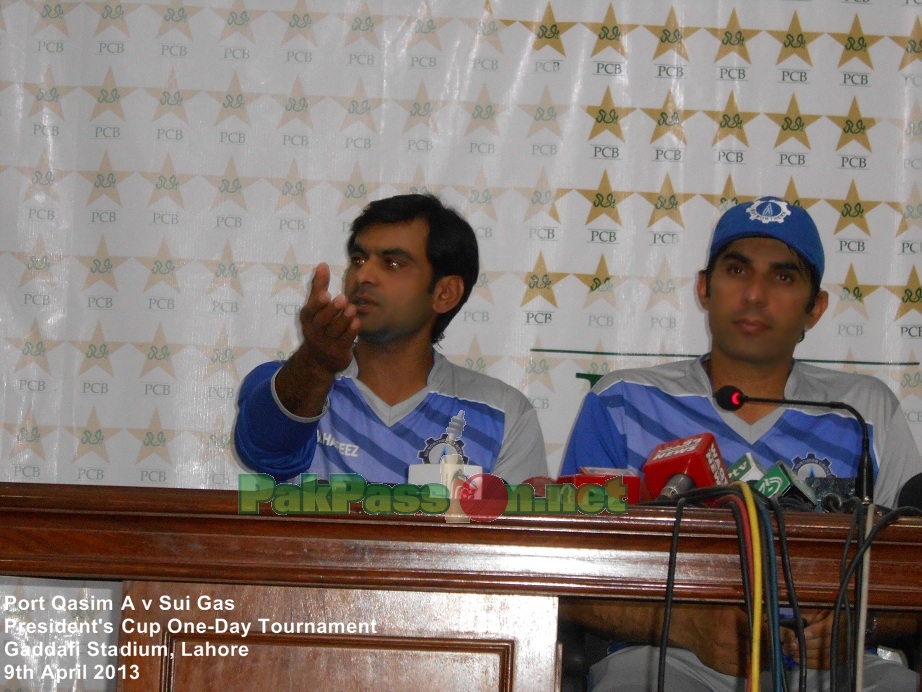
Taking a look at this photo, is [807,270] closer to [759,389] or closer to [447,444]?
[759,389]

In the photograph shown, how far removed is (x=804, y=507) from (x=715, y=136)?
1574 mm

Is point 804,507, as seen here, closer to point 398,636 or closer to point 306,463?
point 398,636

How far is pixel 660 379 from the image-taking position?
2229mm

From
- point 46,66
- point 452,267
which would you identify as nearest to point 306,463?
point 452,267

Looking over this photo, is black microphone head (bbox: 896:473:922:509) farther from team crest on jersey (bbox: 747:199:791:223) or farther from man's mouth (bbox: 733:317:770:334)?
team crest on jersey (bbox: 747:199:791:223)

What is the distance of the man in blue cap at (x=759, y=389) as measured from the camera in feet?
6.98

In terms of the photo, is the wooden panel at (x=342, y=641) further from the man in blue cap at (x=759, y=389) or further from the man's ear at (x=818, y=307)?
the man's ear at (x=818, y=307)

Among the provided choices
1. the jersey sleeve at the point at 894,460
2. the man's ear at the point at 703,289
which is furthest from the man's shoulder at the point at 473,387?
the jersey sleeve at the point at 894,460

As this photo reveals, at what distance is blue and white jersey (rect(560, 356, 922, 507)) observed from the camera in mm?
2111

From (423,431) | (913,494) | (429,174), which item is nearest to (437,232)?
(429,174)

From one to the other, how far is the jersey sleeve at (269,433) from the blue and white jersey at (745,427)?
1.96ft

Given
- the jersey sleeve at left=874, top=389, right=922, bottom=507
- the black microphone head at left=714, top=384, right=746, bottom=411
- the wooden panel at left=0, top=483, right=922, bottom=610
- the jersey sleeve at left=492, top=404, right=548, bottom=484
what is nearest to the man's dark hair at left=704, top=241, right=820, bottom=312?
the jersey sleeve at left=874, top=389, right=922, bottom=507

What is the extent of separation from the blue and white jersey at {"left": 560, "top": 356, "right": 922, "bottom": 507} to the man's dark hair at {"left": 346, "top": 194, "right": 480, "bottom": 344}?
482 mm

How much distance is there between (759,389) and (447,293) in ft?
2.59
